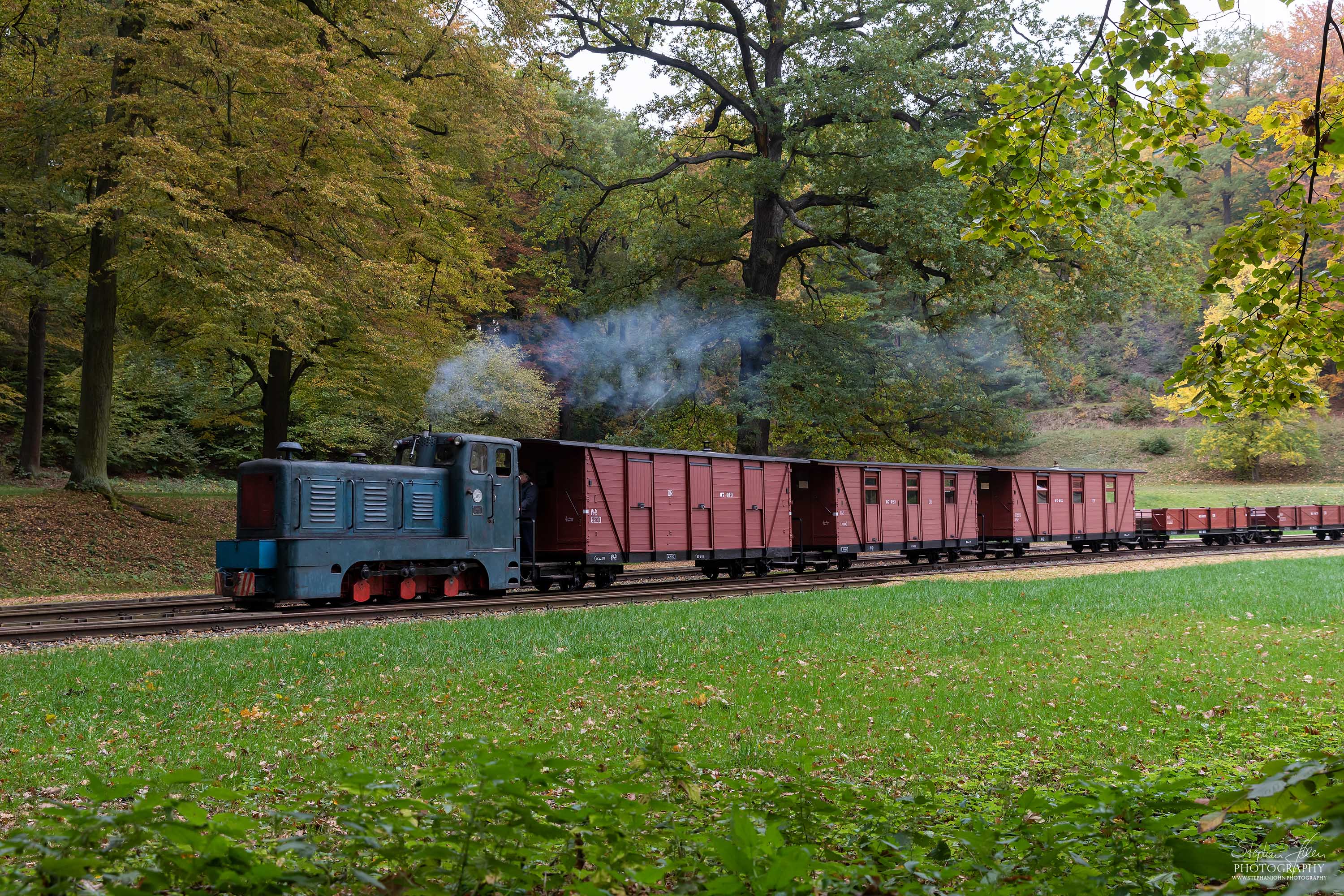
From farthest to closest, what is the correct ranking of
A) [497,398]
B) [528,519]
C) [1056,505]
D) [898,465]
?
[497,398] < [1056,505] < [898,465] < [528,519]

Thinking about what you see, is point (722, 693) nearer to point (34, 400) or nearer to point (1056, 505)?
point (1056, 505)

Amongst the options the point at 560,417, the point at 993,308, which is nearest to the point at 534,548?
the point at 993,308

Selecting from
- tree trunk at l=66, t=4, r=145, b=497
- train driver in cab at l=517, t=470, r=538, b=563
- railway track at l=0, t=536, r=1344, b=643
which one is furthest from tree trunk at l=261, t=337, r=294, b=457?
train driver in cab at l=517, t=470, r=538, b=563

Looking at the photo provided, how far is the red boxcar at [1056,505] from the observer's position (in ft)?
97.8

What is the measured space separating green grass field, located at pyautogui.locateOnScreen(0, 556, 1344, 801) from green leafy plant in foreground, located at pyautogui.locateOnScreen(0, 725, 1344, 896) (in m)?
0.45

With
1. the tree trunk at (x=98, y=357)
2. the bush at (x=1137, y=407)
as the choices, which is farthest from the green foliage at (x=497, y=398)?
the bush at (x=1137, y=407)

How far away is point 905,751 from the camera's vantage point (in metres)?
6.90

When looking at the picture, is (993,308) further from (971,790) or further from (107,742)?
(107,742)

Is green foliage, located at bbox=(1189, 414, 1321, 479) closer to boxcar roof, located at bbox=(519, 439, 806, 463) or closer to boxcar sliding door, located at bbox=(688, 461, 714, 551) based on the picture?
boxcar roof, located at bbox=(519, 439, 806, 463)

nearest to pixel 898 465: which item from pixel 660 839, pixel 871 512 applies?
pixel 871 512

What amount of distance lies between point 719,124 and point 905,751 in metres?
30.3

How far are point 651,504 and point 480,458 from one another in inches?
176

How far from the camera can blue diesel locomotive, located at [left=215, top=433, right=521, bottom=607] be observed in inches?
570

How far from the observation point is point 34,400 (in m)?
29.0
